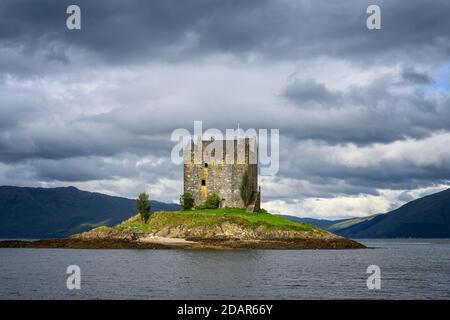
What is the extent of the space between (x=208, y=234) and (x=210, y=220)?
2667 millimetres

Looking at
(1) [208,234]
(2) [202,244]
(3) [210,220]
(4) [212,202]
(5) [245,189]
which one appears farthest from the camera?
(5) [245,189]

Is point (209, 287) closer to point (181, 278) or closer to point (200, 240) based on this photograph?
point (181, 278)

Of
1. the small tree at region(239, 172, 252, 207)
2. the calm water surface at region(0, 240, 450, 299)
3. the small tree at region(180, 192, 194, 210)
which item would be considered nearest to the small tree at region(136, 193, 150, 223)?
the small tree at region(180, 192, 194, 210)

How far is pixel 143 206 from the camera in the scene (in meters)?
92.9

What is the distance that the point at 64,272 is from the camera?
166 feet

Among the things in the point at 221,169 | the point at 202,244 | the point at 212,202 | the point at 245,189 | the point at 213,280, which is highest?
the point at 221,169

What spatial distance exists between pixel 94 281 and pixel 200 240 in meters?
40.1

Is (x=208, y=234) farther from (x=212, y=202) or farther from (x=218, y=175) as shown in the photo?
Answer: (x=218, y=175)

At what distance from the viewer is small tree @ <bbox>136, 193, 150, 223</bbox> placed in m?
92.6

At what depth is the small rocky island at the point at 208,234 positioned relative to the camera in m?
82.3

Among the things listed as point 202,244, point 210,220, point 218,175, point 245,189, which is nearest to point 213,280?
point 202,244

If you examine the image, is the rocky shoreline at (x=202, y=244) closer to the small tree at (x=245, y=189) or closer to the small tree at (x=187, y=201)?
the small tree at (x=187, y=201)

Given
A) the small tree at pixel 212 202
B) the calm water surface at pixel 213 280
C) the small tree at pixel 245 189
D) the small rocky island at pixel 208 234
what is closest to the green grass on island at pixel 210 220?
the small rocky island at pixel 208 234

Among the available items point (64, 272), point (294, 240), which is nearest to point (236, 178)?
point (294, 240)
